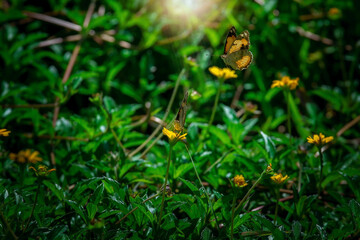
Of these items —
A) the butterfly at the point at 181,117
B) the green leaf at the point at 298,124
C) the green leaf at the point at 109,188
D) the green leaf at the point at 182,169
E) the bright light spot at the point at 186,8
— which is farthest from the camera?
the bright light spot at the point at 186,8

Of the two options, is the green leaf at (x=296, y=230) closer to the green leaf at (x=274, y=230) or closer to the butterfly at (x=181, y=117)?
the green leaf at (x=274, y=230)

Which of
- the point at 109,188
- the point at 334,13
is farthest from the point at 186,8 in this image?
the point at 109,188

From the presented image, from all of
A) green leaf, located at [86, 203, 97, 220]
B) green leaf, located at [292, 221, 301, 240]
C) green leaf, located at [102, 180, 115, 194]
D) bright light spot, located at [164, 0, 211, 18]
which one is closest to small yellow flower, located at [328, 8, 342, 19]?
bright light spot, located at [164, 0, 211, 18]

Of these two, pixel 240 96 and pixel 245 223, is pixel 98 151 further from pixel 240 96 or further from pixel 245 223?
pixel 240 96

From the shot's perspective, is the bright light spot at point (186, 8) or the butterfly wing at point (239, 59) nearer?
the butterfly wing at point (239, 59)

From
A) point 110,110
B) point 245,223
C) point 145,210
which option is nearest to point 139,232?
point 145,210

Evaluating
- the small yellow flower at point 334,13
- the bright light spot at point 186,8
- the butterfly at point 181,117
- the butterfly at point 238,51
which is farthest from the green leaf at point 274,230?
the small yellow flower at point 334,13

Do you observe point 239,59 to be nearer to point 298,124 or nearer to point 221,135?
point 221,135
